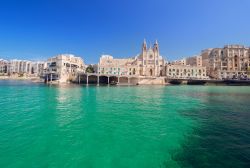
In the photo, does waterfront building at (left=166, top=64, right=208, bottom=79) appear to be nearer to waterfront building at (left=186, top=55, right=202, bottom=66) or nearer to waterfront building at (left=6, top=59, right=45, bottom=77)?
waterfront building at (left=186, top=55, right=202, bottom=66)

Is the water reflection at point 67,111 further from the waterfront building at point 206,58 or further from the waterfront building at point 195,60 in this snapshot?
the waterfront building at point 195,60

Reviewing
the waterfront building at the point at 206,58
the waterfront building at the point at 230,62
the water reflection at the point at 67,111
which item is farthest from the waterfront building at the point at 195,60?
the water reflection at the point at 67,111

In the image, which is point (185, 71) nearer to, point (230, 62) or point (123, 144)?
point (230, 62)

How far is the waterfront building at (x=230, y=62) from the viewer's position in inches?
3964

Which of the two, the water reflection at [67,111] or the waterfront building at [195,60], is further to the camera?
the waterfront building at [195,60]

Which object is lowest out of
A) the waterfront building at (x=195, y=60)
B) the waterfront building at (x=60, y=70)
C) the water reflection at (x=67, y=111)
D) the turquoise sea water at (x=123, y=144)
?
the turquoise sea water at (x=123, y=144)

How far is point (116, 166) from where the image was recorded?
597 centimetres

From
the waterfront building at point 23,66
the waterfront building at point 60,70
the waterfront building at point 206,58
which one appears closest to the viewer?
the waterfront building at point 60,70

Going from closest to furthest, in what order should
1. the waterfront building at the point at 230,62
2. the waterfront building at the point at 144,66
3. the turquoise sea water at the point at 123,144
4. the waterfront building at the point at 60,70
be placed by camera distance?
the turquoise sea water at the point at 123,144 < the waterfront building at the point at 60,70 < the waterfront building at the point at 144,66 < the waterfront building at the point at 230,62

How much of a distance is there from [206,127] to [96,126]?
23.4ft

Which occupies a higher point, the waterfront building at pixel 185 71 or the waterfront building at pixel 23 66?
the waterfront building at pixel 23 66

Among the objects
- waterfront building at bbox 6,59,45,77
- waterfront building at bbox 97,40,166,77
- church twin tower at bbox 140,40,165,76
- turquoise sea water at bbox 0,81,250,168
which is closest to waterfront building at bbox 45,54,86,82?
waterfront building at bbox 97,40,166,77

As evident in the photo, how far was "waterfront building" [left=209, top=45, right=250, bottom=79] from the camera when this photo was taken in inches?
3964

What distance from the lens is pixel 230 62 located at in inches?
4181
